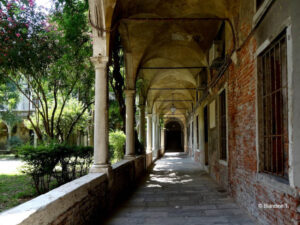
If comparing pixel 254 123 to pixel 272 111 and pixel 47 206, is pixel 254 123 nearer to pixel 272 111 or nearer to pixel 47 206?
pixel 272 111

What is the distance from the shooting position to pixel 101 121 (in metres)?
5.55

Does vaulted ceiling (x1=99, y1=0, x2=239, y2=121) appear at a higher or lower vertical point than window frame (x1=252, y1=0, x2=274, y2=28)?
higher

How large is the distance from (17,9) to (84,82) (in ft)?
14.6

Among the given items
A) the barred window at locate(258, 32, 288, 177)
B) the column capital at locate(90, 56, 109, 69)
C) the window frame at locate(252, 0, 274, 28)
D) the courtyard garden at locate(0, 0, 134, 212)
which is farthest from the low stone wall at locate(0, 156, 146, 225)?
the window frame at locate(252, 0, 274, 28)

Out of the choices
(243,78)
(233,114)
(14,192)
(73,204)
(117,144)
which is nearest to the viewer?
(73,204)

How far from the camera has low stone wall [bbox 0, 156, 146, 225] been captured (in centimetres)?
245

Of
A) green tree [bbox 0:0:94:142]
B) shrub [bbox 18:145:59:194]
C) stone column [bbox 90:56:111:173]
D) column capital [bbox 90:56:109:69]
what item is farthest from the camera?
green tree [bbox 0:0:94:142]

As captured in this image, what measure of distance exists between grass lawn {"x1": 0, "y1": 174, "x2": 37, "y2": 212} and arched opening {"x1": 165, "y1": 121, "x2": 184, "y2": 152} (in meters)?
30.3

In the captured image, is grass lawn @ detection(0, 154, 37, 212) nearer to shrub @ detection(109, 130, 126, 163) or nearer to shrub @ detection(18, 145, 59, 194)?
shrub @ detection(18, 145, 59, 194)

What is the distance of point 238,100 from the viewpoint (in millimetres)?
5844

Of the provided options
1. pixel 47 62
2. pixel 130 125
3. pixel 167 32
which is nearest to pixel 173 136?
pixel 130 125

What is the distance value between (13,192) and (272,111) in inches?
292

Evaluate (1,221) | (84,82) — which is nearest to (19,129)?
(84,82)

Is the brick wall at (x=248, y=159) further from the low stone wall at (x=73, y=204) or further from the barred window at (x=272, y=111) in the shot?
the low stone wall at (x=73, y=204)
